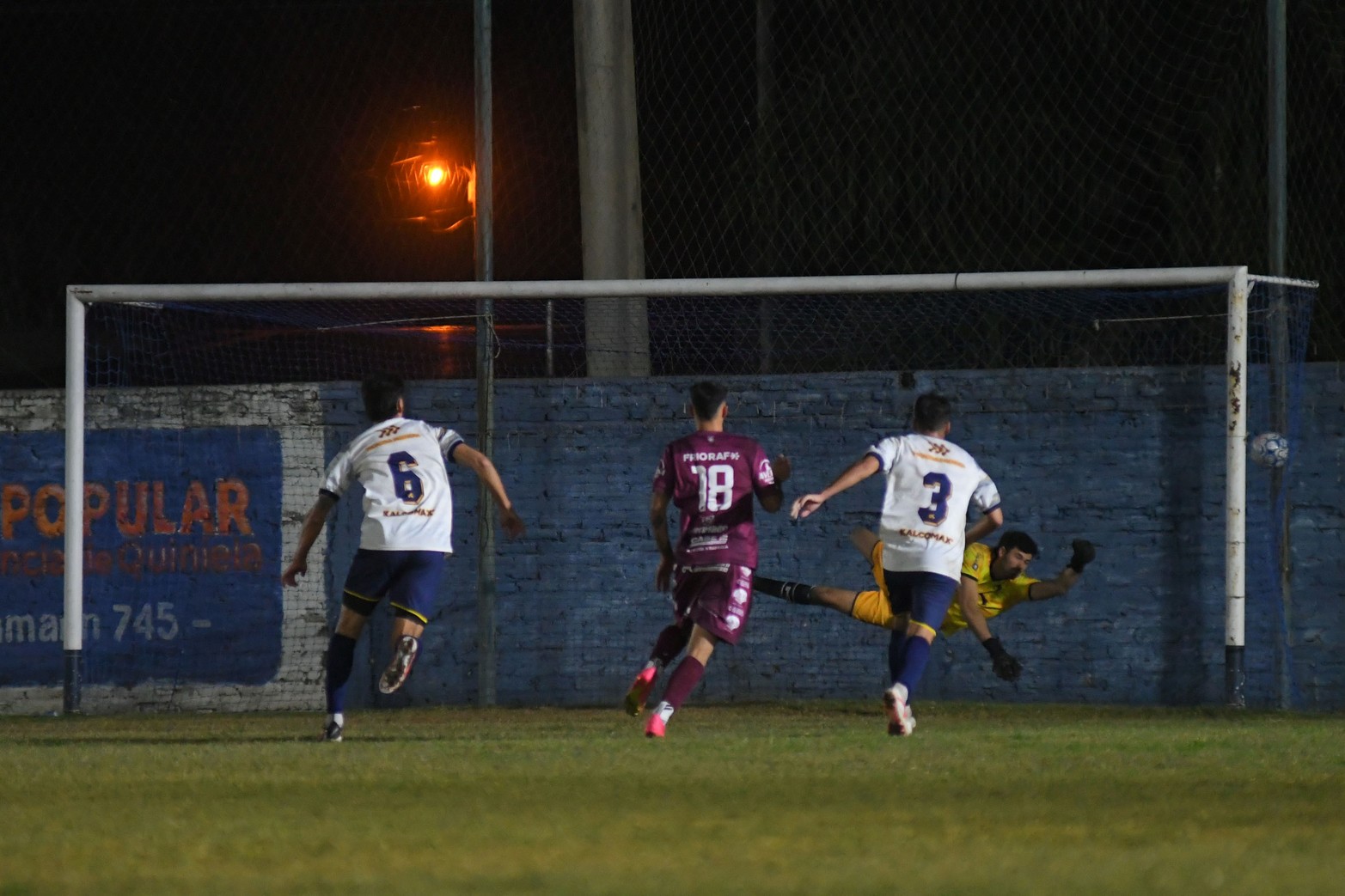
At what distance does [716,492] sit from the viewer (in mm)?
8609

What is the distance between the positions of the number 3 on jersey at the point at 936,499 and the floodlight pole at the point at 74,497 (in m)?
5.86

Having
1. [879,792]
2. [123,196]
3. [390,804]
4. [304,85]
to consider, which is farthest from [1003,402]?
[123,196]

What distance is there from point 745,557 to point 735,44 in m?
7.97

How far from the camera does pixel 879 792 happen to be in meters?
6.23

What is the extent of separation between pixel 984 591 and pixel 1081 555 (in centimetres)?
68

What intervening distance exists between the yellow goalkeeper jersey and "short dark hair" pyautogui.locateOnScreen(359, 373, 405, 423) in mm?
4504

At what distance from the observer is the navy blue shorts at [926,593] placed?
28.5 ft

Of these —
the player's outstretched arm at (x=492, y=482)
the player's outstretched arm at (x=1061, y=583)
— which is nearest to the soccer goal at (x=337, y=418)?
the player's outstretched arm at (x=1061, y=583)

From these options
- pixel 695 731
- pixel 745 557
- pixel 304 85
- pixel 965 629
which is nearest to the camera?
pixel 745 557

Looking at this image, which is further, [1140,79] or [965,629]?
[1140,79]

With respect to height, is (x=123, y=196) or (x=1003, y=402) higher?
(x=123, y=196)

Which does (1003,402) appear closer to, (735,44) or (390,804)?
(735,44)

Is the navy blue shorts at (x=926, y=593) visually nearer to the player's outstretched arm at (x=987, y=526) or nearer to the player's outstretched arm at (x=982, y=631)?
the player's outstretched arm at (x=987, y=526)

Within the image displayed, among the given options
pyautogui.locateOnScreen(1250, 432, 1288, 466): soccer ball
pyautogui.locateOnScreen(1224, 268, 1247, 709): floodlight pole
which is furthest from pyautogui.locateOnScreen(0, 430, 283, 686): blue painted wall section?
pyautogui.locateOnScreen(1250, 432, 1288, 466): soccer ball
